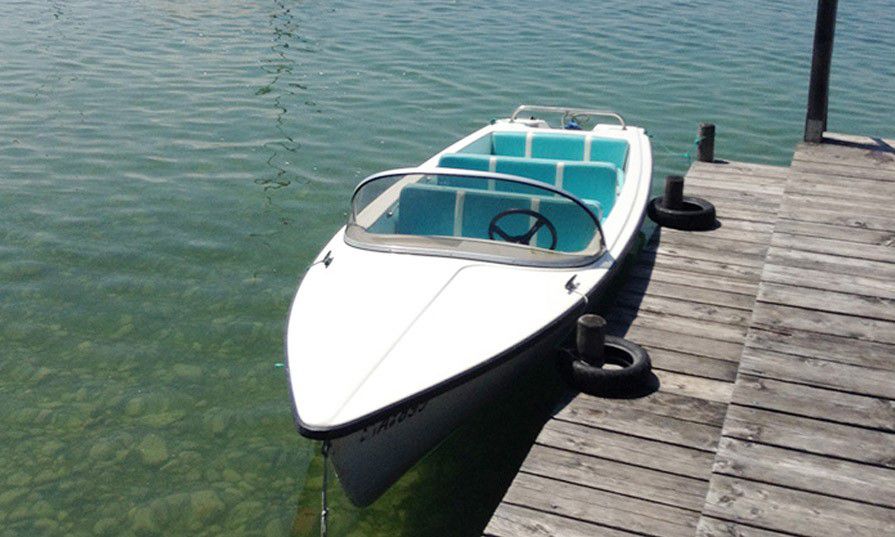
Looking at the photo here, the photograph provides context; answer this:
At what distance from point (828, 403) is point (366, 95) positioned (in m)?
11.8

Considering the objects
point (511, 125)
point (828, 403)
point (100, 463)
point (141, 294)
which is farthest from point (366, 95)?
point (828, 403)

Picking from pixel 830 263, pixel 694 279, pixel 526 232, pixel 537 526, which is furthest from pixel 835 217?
pixel 537 526

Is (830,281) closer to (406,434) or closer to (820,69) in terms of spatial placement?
(406,434)

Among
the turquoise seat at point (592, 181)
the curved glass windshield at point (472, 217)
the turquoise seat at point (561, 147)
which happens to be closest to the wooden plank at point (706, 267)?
the turquoise seat at point (592, 181)

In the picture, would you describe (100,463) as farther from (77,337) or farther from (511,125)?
(511,125)

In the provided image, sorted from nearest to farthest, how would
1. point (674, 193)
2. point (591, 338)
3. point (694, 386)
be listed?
1. point (591, 338)
2. point (694, 386)
3. point (674, 193)

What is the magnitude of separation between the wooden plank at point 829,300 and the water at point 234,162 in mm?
2070

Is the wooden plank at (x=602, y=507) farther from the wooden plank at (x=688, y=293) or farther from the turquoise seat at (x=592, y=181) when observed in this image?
the turquoise seat at (x=592, y=181)

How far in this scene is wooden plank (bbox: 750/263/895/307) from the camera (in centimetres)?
713

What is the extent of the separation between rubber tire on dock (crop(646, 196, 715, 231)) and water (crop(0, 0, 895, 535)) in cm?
298

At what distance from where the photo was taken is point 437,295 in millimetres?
6469

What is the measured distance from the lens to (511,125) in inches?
414

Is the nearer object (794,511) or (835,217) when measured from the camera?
(794,511)

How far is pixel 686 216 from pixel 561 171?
5.23 ft
